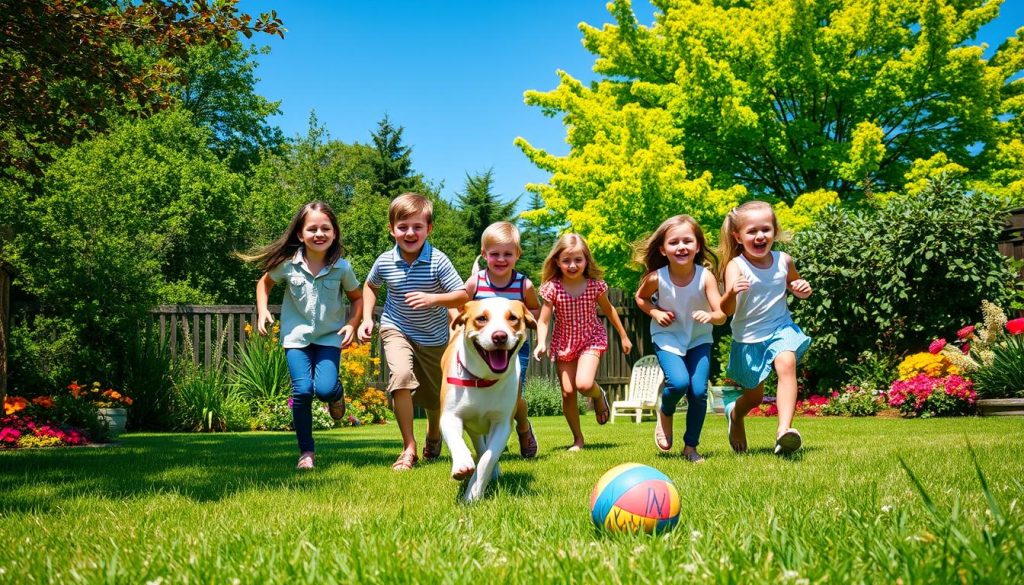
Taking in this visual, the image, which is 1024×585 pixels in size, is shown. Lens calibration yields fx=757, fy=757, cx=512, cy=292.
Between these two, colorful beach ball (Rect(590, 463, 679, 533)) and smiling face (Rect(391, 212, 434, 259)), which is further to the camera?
smiling face (Rect(391, 212, 434, 259))

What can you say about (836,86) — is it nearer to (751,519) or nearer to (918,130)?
(918,130)

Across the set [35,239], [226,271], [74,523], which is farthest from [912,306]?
[226,271]

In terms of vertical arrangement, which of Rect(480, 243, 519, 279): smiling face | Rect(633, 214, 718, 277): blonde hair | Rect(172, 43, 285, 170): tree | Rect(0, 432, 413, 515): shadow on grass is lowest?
Rect(0, 432, 413, 515): shadow on grass

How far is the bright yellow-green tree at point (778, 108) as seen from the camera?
16.5 metres

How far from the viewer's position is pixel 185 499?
3.75 m

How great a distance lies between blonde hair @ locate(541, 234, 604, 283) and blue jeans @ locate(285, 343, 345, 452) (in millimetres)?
2017

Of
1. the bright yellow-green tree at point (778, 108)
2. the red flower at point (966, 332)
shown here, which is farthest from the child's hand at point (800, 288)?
the bright yellow-green tree at point (778, 108)

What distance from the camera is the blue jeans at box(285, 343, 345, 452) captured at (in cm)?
538

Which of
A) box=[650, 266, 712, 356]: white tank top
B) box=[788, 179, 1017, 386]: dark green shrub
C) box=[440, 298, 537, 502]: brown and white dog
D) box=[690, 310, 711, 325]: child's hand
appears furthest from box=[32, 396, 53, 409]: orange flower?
box=[788, 179, 1017, 386]: dark green shrub

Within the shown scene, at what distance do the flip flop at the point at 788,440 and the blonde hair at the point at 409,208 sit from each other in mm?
2882

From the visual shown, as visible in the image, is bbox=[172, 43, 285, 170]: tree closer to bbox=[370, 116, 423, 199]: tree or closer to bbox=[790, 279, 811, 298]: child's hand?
bbox=[370, 116, 423, 199]: tree

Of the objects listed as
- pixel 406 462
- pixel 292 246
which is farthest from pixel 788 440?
pixel 292 246

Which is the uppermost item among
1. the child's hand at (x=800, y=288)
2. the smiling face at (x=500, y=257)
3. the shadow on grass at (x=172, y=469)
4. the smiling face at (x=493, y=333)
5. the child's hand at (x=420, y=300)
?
the smiling face at (x=500, y=257)

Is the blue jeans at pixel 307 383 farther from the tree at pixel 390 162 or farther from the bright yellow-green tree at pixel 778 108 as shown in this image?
the tree at pixel 390 162
